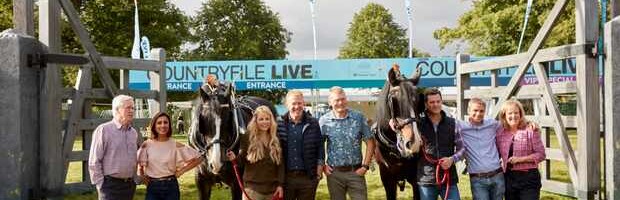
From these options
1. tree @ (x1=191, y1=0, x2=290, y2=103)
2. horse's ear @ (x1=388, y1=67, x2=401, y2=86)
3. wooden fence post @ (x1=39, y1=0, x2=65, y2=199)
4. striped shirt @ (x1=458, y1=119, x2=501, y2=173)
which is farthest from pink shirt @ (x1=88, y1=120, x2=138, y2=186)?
tree @ (x1=191, y1=0, x2=290, y2=103)

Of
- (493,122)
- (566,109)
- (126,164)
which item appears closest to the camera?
(126,164)

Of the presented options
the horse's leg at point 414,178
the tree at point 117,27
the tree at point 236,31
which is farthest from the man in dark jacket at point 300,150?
the tree at point 236,31

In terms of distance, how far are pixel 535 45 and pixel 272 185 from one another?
12.5 feet

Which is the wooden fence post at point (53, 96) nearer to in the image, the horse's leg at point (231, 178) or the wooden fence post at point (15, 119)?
the wooden fence post at point (15, 119)

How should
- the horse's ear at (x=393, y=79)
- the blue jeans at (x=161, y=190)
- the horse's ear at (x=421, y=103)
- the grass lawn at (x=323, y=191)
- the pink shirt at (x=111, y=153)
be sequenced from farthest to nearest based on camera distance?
1. the grass lawn at (x=323, y=191)
2. the horse's ear at (x=393, y=79)
3. the horse's ear at (x=421, y=103)
4. the blue jeans at (x=161, y=190)
5. the pink shirt at (x=111, y=153)

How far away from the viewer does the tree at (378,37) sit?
49125 millimetres

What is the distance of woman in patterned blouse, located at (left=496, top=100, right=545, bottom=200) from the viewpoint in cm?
532

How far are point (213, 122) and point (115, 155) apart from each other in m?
0.97

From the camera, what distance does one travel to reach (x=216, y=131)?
5.54 metres

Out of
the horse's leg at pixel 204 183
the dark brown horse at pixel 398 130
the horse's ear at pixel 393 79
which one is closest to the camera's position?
the dark brown horse at pixel 398 130

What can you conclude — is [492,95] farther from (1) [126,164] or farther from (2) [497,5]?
(2) [497,5]

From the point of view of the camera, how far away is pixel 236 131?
5727 mm

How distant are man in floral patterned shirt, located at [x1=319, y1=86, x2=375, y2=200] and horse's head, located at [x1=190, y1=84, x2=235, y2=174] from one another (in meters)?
0.90

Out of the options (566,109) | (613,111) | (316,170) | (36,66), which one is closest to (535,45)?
(613,111)
